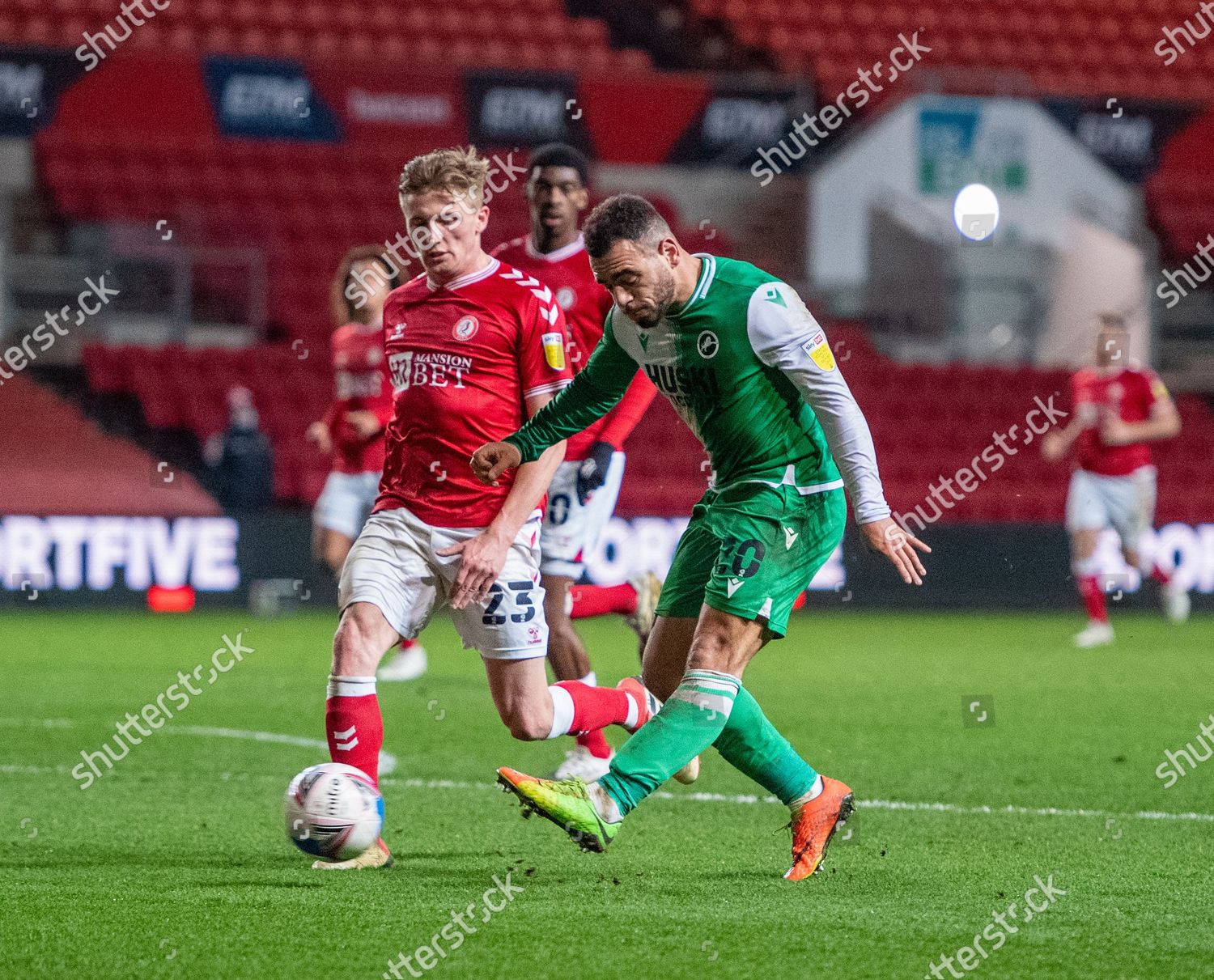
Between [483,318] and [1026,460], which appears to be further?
[1026,460]

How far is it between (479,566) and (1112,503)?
9.44 metres

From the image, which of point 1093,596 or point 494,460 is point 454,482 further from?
point 1093,596

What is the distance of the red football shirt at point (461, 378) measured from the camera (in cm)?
502

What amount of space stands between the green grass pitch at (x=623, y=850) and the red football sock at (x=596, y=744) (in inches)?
13.3

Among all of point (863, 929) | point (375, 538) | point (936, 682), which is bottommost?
point (936, 682)

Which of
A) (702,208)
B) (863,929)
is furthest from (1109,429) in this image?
(863,929)

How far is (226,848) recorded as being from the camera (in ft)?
17.0

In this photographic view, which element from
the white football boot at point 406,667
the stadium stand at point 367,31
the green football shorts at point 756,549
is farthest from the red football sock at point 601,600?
the stadium stand at point 367,31

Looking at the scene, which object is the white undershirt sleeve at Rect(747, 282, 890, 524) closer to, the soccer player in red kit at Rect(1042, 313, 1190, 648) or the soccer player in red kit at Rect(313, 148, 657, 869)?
the soccer player in red kit at Rect(313, 148, 657, 869)

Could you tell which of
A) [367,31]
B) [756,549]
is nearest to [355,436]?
[756,549]

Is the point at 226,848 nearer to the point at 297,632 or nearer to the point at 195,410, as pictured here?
the point at 297,632

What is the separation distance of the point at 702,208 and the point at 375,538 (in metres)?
15.0

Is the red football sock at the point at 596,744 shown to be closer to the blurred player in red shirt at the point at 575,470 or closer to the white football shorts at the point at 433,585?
the blurred player in red shirt at the point at 575,470

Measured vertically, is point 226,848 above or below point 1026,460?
above
